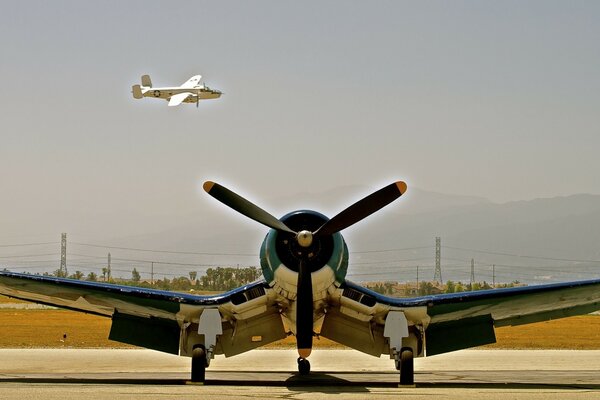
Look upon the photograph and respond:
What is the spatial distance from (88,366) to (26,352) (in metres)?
6.66

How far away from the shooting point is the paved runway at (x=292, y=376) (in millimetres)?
17781

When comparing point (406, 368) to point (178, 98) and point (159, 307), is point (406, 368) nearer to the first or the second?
point (159, 307)

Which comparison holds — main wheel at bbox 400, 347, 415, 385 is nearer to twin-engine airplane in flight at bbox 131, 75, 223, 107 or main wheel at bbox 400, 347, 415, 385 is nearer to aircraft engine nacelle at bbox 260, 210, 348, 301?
aircraft engine nacelle at bbox 260, 210, 348, 301

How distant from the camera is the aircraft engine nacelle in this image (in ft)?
63.4

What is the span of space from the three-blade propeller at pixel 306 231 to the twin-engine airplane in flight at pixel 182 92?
5992 cm

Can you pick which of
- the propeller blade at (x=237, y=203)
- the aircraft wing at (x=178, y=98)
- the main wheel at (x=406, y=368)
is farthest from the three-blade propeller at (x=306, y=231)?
the aircraft wing at (x=178, y=98)

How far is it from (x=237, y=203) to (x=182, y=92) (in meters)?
63.7

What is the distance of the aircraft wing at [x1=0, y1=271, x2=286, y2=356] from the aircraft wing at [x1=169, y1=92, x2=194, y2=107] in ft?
181

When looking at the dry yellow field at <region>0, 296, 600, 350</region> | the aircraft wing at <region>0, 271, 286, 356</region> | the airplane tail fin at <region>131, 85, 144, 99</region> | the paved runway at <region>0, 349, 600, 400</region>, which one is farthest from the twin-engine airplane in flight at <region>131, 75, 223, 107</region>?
the aircraft wing at <region>0, 271, 286, 356</region>

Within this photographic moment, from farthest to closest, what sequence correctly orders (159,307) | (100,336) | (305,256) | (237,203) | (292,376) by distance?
(100,336)
(292,376)
(159,307)
(237,203)
(305,256)

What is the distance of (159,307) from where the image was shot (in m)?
21.3

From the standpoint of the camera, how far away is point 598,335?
163ft

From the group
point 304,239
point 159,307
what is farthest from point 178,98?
point 304,239

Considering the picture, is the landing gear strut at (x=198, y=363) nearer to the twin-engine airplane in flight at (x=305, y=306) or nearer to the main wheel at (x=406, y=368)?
the twin-engine airplane in flight at (x=305, y=306)
